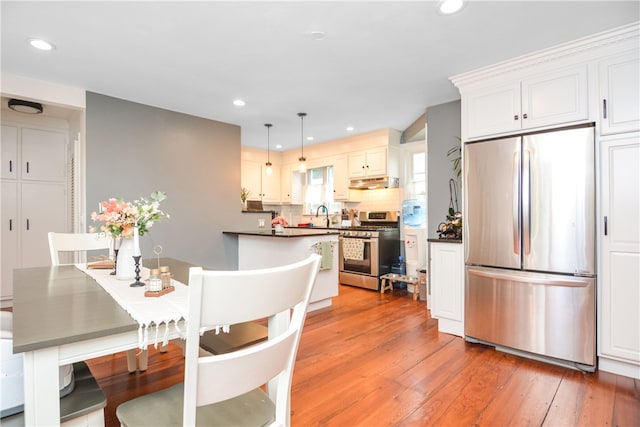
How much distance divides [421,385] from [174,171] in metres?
3.54

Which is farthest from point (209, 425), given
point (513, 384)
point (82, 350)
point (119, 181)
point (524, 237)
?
point (119, 181)

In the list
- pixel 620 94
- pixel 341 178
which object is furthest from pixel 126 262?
pixel 341 178

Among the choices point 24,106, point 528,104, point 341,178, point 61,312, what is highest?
point 24,106

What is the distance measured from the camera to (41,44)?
2.32 meters

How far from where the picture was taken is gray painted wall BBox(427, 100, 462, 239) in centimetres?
349

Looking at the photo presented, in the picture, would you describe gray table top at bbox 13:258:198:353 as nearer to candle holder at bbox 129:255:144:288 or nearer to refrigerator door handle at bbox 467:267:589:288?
candle holder at bbox 129:255:144:288

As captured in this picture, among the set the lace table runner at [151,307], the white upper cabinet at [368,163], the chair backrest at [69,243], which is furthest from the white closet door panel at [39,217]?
the white upper cabinet at [368,163]

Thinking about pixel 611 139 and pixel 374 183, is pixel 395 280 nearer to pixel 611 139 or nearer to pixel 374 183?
pixel 374 183

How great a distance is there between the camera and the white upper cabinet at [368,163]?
4.83 meters

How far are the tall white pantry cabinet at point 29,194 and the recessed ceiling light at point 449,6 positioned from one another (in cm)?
483

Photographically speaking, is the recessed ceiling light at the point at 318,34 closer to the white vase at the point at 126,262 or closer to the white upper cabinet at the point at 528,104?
the white upper cabinet at the point at 528,104

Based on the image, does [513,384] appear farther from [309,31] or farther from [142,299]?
[309,31]

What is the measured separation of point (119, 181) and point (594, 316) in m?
4.57

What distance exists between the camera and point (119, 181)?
3.48 meters
